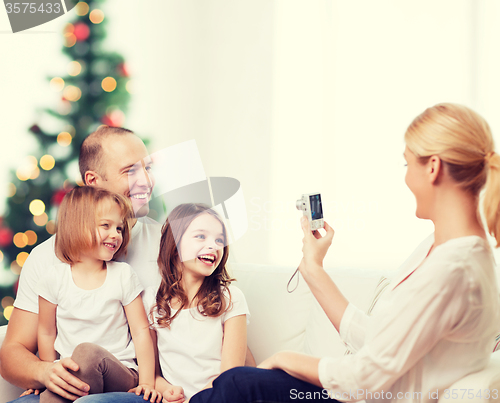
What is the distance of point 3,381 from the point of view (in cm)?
113

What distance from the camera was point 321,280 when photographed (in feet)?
2.72

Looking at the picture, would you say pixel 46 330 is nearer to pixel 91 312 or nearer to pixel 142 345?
pixel 91 312

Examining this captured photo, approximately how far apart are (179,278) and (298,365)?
48 centimetres

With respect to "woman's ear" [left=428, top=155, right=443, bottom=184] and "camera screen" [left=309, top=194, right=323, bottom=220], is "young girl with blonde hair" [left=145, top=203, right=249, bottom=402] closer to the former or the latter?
"camera screen" [left=309, top=194, right=323, bottom=220]

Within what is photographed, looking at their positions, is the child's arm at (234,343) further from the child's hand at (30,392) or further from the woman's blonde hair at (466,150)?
the woman's blonde hair at (466,150)

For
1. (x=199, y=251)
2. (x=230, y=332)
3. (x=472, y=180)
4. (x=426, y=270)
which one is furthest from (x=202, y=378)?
(x=472, y=180)

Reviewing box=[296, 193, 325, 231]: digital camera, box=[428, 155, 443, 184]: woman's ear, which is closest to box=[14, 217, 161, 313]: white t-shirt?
box=[296, 193, 325, 231]: digital camera

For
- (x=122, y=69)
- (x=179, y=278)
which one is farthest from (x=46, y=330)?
(x=122, y=69)

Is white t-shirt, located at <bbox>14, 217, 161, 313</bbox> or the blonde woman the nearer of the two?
the blonde woman

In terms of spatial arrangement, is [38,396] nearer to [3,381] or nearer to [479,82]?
[3,381]

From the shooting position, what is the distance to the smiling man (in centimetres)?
108

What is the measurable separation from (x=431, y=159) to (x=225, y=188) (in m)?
0.56

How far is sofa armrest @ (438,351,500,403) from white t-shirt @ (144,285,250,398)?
0.52 m

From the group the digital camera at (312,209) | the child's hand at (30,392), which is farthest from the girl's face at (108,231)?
the digital camera at (312,209)
